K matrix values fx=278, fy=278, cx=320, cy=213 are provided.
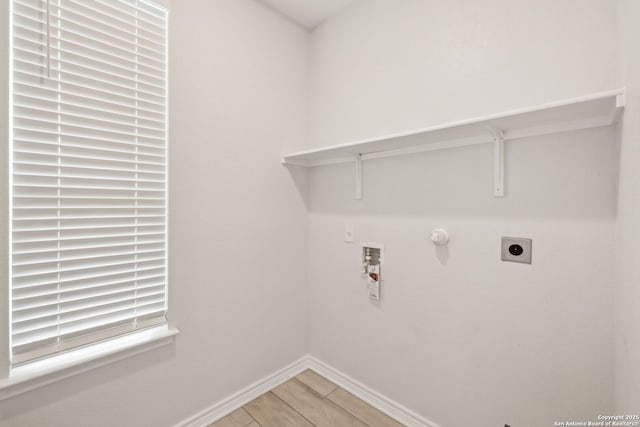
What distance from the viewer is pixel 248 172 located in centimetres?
183

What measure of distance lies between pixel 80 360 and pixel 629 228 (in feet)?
6.82

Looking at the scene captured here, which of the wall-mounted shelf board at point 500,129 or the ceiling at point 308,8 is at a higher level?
the ceiling at point 308,8

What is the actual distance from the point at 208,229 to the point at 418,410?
162cm

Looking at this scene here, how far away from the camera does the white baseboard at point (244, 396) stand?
1.61m

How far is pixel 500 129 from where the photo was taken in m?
1.25

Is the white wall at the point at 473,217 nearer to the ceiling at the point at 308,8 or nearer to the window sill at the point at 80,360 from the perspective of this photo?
the ceiling at the point at 308,8

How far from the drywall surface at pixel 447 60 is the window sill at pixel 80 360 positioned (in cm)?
161

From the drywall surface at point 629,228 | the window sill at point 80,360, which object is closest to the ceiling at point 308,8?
the drywall surface at point 629,228

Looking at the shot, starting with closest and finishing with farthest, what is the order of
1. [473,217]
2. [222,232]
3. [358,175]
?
[473,217] < [222,232] < [358,175]

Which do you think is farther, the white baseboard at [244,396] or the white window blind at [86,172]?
the white baseboard at [244,396]

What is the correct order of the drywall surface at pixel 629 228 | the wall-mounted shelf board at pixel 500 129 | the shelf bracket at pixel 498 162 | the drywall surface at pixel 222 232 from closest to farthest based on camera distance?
the drywall surface at pixel 629 228
the wall-mounted shelf board at pixel 500 129
the shelf bracket at pixel 498 162
the drywall surface at pixel 222 232

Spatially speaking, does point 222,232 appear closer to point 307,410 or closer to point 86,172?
point 86,172

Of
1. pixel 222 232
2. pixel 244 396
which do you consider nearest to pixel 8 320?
pixel 222 232

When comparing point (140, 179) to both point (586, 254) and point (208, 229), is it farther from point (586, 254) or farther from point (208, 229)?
point (586, 254)
